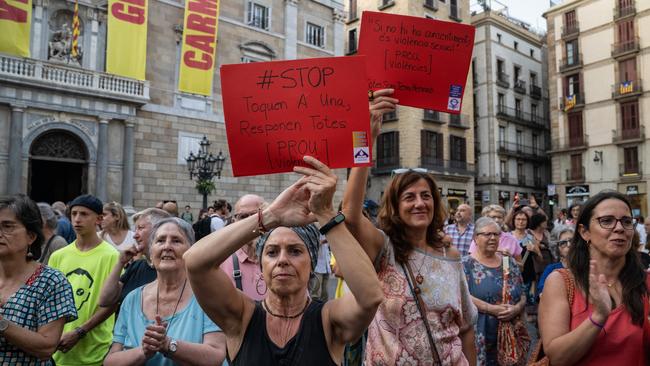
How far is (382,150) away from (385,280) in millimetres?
29117

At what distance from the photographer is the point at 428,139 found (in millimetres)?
30703

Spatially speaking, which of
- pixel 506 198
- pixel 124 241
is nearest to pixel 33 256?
pixel 124 241

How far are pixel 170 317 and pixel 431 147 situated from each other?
2932 centimetres

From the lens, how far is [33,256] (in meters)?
2.84

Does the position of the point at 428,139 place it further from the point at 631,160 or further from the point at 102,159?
the point at 102,159

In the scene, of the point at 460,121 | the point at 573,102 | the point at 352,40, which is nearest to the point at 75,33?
the point at 352,40

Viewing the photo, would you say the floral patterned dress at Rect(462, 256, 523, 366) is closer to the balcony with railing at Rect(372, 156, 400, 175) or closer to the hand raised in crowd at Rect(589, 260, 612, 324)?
the hand raised in crowd at Rect(589, 260, 612, 324)

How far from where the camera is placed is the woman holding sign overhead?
2469mm

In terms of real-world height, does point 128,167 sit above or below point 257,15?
below

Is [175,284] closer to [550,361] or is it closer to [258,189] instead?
[550,361]

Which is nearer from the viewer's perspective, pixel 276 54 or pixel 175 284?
pixel 175 284

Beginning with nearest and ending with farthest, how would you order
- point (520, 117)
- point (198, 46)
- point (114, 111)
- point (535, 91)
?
point (114, 111) → point (198, 46) → point (520, 117) → point (535, 91)

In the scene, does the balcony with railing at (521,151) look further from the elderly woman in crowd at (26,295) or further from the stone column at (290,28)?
the elderly woman in crowd at (26,295)

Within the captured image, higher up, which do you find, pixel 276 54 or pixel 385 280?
pixel 276 54
